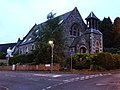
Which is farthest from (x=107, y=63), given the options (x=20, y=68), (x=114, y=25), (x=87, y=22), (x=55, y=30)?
(x=114, y=25)

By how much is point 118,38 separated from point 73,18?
20.1 meters

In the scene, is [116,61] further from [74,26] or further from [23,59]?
[74,26]

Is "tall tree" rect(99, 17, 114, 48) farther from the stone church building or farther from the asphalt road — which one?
the asphalt road

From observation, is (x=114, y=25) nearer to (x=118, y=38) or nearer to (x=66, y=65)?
(x=118, y=38)

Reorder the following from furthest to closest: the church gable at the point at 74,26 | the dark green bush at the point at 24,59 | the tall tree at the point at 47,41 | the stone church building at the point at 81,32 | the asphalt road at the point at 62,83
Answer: the church gable at the point at 74,26
the stone church building at the point at 81,32
the dark green bush at the point at 24,59
the tall tree at the point at 47,41
the asphalt road at the point at 62,83

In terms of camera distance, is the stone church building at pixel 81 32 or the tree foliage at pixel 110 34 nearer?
the stone church building at pixel 81 32

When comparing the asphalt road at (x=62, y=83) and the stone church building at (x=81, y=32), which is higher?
the stone church building at (x=81, y=32)

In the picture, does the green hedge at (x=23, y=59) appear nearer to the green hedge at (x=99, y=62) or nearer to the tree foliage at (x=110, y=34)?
the green hedge at (x=99, y=62)

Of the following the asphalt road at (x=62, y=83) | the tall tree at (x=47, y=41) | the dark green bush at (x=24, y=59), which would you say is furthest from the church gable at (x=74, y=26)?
the asphalt road at (x=62, y=83)

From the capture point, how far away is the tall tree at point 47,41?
163 feet

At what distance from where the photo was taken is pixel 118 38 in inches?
3246

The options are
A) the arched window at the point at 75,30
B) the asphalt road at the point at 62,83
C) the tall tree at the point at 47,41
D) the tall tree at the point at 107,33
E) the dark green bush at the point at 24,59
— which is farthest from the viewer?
the tall tree at the point at 107,33

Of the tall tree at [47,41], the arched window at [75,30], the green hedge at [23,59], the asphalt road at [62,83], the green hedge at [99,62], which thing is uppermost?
the arched window at [75,30]

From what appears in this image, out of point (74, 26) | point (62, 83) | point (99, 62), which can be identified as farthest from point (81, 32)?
point (62, 83)
